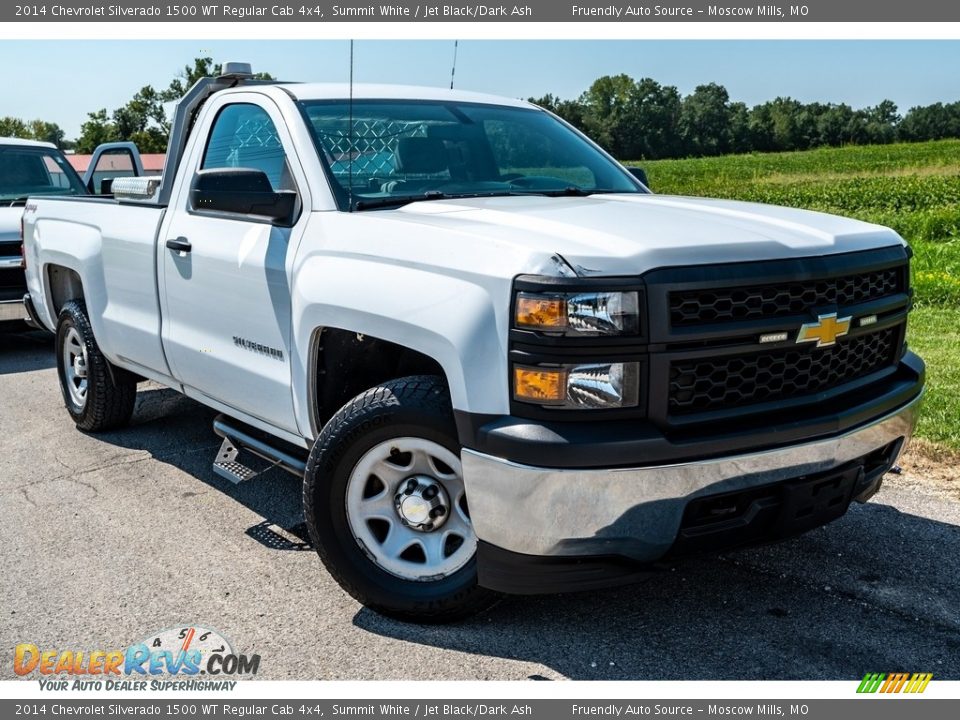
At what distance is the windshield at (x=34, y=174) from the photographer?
1052 cm

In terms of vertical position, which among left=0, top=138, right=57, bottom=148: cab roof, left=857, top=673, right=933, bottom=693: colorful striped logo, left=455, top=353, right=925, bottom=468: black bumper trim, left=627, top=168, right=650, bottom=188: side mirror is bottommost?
left=857, top=673, right=933, bottom=693: colorful striped logo

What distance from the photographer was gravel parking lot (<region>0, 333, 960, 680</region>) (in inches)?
128

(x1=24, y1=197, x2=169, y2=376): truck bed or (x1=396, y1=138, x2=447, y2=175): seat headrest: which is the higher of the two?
(x1=396, y1=138, x2=447, y2=175): seat headrest

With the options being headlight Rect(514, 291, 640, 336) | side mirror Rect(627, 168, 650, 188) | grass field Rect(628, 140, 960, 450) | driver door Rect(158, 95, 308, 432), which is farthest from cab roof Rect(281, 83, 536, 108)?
grass field Rect(628, 140, 960, 450)

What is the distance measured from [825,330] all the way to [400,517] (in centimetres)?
163

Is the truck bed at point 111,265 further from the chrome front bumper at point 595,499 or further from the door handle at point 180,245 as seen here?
the chrome front bumper at point 595,499

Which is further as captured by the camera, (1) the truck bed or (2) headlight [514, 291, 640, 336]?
(1) the truck bed

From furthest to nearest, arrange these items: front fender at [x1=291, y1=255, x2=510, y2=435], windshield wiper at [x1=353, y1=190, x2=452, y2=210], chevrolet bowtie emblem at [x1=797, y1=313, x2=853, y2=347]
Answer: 1. windshield wiper at [x1=353, y1=190, x2=452, y2=210]
2. chevrolet bowtie emblem at [x1=797, y1=313, x2=853, y2=347]
3. front fender at [x1=291, y1=255, x2=510, y2=435]

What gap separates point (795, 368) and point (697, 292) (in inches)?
20.1

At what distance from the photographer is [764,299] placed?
309cm

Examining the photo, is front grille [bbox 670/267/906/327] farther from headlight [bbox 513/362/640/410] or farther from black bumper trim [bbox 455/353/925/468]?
black bumper trim [bbox 455/353/925/468]

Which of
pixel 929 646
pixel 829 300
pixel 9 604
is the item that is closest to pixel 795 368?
pixel 829 300

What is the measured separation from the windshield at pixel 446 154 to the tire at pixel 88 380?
8.37 feet

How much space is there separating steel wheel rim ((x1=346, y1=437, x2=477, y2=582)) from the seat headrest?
138cm
